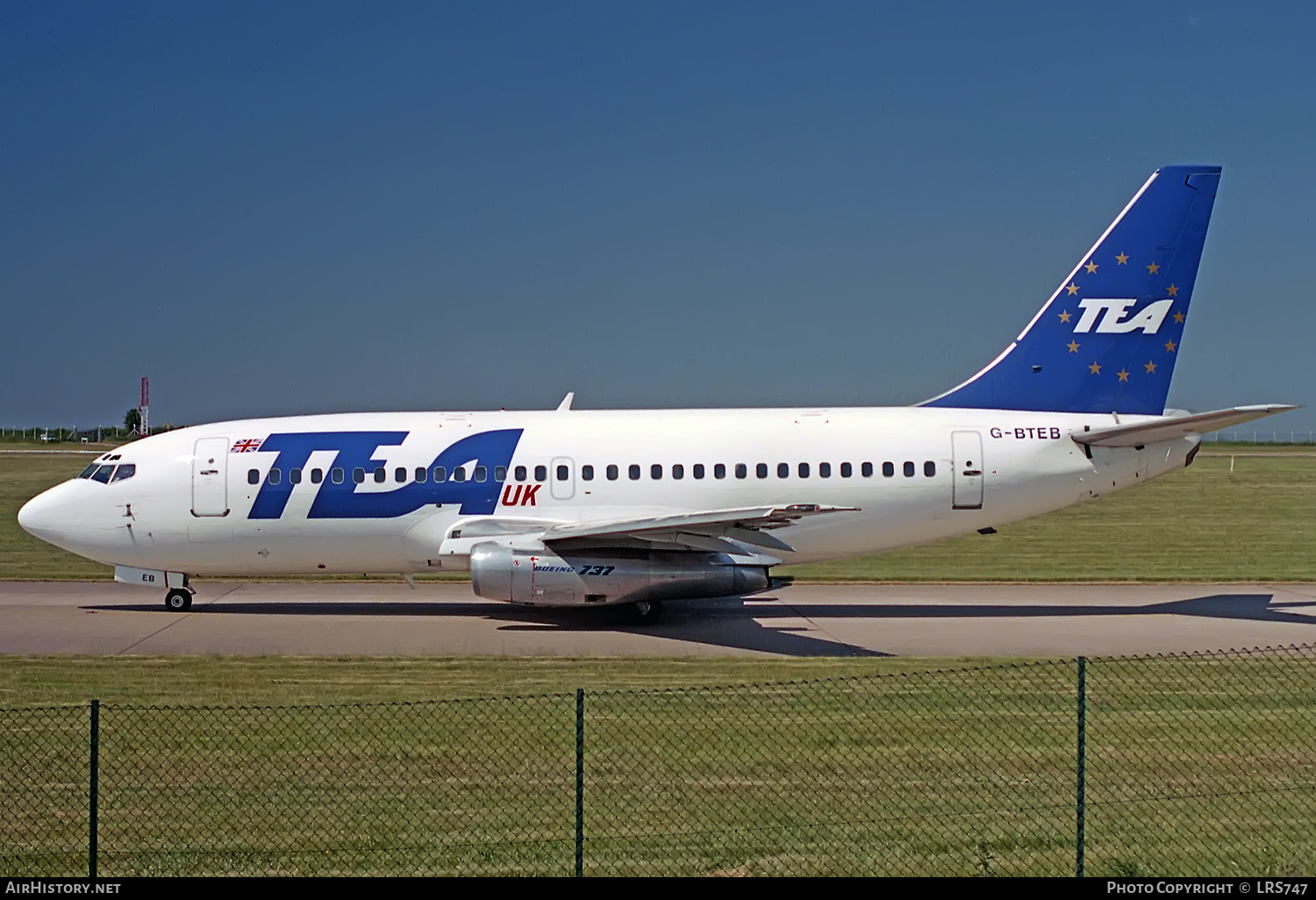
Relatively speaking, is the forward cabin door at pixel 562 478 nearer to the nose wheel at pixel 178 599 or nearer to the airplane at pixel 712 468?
the airplane at pixel 712 468

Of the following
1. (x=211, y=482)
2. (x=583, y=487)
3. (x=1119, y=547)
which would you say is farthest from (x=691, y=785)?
(x=1119, y=547)

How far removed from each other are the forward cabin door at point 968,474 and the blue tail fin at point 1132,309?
53.6 inches

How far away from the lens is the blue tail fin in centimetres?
2256

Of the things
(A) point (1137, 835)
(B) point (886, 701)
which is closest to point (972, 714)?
(B) point (886, 701)

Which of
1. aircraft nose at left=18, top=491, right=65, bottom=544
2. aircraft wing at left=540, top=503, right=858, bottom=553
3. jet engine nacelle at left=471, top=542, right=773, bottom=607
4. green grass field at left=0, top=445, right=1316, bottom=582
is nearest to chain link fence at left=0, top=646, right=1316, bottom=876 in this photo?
aircraft wing at left=540, top=503, right=858, bottom=553

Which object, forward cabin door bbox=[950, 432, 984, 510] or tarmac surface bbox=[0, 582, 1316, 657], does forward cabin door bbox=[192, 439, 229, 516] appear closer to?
tarmac surface bbox=[0, 582, 1316, 657]

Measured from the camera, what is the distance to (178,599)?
22.8m

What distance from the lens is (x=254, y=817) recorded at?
965cm

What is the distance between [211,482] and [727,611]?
9249mm

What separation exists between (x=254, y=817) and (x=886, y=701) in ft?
22.4

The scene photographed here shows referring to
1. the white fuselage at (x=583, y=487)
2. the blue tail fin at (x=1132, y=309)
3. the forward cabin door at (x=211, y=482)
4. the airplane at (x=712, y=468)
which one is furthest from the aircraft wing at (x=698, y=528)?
the forward cabin door at (x=211, y=482)

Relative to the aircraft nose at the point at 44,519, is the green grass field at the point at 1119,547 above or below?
below

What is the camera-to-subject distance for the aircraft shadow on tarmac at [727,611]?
2061cm

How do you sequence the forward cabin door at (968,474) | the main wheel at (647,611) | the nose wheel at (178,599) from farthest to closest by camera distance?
the nose wheel at (178,599), the forward cabin door at (968,474), the main wheel at (647,611)
